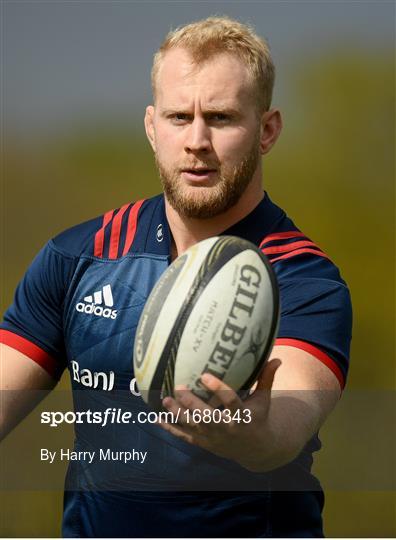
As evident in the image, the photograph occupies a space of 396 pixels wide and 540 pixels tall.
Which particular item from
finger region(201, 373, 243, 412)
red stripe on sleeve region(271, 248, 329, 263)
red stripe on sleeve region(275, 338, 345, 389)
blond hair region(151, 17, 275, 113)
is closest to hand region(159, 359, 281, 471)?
finger region(201, 373, 243, 412)

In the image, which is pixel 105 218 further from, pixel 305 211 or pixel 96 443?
pixel 305 211

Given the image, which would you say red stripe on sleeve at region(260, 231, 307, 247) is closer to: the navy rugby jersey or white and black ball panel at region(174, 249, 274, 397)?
the navy rugby jersey

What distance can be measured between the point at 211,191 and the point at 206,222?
0.48 feet

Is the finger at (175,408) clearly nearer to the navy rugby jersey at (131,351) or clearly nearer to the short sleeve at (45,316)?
the navy rugby jersey at (131,351)

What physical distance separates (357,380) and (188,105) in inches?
178

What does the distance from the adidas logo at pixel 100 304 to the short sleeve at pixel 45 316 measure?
0.13m

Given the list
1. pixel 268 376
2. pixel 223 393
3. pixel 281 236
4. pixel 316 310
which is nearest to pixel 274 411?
pixel 268 376

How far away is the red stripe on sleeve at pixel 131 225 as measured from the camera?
3412mm

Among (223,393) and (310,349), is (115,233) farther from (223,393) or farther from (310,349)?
(223,393)

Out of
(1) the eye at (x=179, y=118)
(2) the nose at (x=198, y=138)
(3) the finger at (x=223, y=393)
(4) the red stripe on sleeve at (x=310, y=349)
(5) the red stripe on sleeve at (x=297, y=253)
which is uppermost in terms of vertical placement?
(1) the eye at (x=179, y=118)

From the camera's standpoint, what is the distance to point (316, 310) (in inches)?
120

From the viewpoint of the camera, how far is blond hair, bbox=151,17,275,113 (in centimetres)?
325

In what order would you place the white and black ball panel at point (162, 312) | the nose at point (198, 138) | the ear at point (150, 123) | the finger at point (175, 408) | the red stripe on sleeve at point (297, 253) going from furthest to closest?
the ear at point (150, 123) < the red stripe on sleeve at point (297, 253) < the nose at point (198, 138) < the white and black ball panel at point (162, 312) < the finger at point (175, 408)

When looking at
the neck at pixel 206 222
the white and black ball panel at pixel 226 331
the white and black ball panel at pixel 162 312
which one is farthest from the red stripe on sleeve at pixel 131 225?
the white and black ball panel at pixel 226 331
